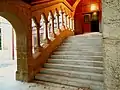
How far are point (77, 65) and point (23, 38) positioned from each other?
4.49 feet

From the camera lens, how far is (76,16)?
9.58 m

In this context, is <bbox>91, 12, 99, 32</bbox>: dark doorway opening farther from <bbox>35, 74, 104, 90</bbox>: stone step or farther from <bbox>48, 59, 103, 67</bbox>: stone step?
<bbox>35, 74, 104, 90</bbox>: stone step

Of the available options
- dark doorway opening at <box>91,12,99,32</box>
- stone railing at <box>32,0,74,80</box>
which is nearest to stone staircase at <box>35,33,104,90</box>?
stone railing at <box>32,0,74,80</box>

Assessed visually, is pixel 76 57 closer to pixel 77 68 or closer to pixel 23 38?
pixel 77 68

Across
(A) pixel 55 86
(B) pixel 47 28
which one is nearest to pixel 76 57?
(A) pixel 55 86

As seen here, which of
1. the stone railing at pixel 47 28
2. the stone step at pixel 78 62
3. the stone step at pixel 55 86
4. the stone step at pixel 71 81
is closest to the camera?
the stone step at pixel 71 81

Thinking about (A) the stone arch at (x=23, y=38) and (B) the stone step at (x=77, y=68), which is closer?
(B) the stone step at (x=77, y=68)

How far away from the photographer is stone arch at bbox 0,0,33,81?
3.78 m

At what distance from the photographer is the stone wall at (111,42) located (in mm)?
1146

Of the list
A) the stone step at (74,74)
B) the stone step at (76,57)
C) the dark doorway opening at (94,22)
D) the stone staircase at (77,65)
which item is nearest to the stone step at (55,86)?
the stone staircase at (77,65)

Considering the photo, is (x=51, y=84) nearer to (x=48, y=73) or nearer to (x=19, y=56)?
(x=48, y=73)

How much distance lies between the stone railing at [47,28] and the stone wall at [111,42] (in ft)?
10.0

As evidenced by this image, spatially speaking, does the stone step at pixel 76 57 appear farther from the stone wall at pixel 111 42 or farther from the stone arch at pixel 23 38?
the stone wall at pixel 111 42

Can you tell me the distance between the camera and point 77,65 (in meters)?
3.97
